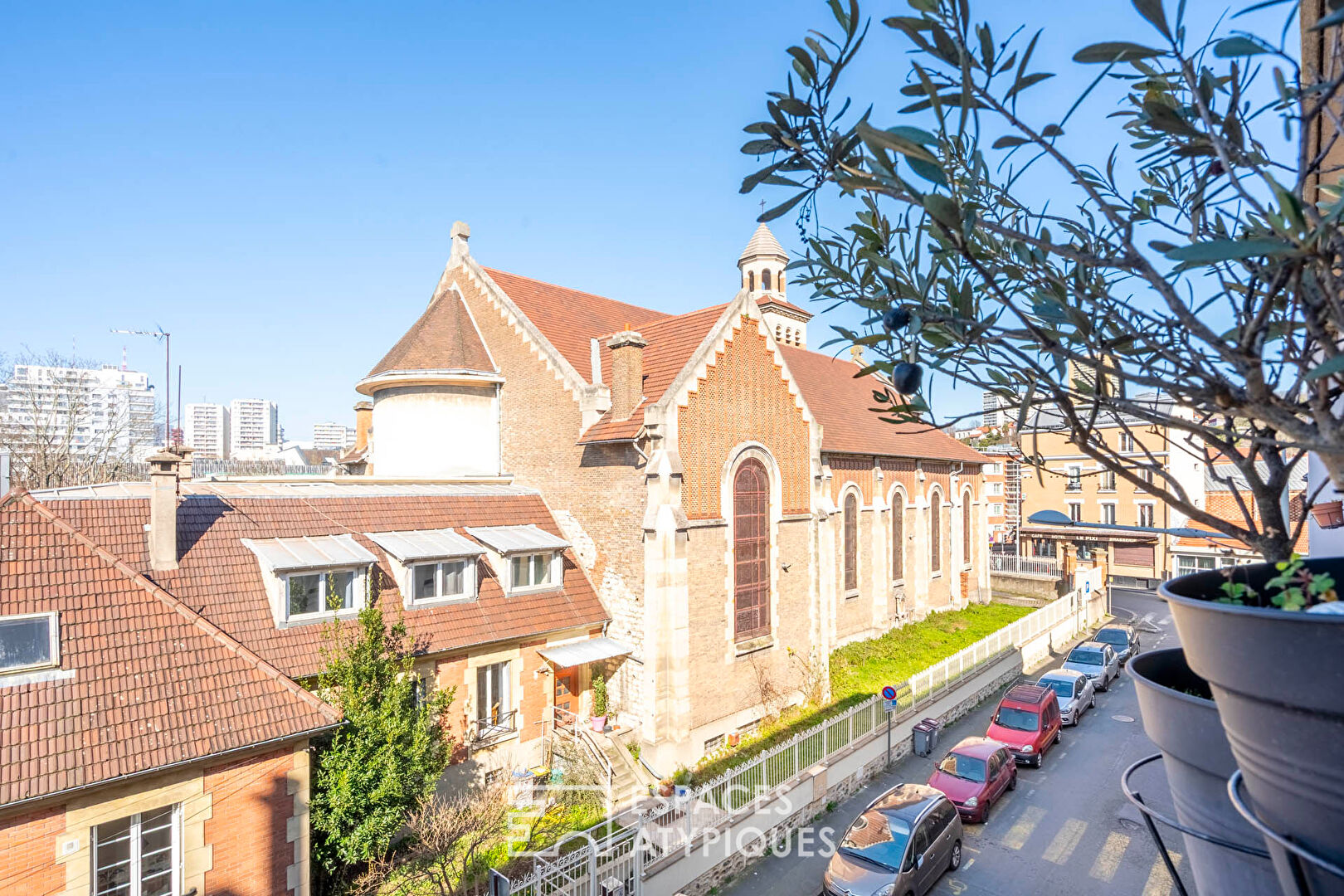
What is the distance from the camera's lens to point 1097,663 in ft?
74.4

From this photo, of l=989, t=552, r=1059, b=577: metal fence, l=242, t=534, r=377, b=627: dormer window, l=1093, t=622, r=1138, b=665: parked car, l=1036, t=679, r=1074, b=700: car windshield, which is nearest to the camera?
l=242, t=534, r=377, b=627: dormer window

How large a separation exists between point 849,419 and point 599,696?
1551 centimetres

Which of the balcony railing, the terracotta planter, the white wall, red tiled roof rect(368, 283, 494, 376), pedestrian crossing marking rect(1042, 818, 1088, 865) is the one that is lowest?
pedestrian crossing marking rect(1042, 818, 1088, 865)

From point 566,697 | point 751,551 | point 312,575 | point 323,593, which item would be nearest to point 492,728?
point 566,697

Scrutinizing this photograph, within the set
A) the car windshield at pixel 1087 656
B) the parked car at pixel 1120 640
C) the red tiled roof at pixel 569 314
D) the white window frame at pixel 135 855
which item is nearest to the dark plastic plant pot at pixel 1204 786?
the white window frame at pixel 135 855

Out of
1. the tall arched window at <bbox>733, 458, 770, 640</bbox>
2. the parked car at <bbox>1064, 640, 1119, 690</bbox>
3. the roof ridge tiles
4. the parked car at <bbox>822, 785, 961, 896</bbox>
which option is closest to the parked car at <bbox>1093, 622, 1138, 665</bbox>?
the parked car at <bbox>1064, 640, 1119, 690</bbox>

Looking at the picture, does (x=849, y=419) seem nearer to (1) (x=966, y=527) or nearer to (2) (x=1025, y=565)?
(1) (x=966, y=527)

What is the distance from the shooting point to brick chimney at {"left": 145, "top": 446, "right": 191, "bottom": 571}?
36.8 feet

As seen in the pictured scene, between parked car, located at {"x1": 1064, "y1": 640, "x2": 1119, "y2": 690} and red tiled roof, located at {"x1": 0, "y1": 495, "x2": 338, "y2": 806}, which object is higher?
red tiled roof, located at {"x1": 0, "y1": 495, "x2": 338, "y2": 806}

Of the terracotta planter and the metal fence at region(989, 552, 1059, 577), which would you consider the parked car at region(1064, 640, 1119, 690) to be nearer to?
the metal fence at region(989, 552, 1059, 577)

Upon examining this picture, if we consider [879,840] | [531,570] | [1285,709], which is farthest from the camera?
[531,570]

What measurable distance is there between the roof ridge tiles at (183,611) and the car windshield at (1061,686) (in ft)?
62.7

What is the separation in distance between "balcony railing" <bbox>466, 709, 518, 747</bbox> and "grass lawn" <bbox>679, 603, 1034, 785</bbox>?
405 centimetres

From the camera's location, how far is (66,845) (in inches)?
320
